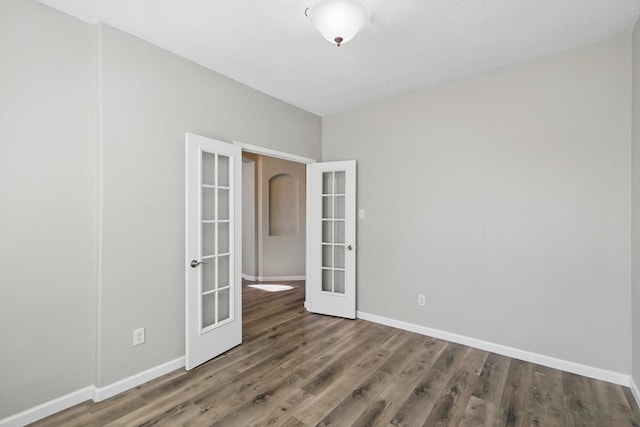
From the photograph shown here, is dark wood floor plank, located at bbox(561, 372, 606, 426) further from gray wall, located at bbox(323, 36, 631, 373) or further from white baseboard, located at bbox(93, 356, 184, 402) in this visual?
white baseboard, located at bbox(93, 356, 184, 402)

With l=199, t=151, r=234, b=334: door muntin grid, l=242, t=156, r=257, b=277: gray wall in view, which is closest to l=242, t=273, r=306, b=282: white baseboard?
l=242, t=156, r=257, b=277: gray wall

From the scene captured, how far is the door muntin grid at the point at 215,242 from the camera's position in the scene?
2756mm

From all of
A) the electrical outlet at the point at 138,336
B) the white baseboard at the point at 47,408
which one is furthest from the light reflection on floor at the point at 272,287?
the white baseboard at the point at 47,408

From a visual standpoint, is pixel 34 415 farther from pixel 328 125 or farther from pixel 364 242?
Answer: pixel 328 125

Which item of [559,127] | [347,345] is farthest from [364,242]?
[559,127]

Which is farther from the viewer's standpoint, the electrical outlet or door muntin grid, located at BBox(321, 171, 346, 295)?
door muntin grid, located at BBox(321, 171, 346, 295)

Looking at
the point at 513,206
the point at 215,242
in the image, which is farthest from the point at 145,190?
the point at 513,206

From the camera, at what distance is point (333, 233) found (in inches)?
160

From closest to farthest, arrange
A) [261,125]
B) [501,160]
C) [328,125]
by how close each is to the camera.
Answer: [501,160], [261,125], [328,125]

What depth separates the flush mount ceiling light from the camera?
1846mm

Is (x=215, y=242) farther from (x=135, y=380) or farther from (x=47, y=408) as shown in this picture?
(x=47, y=408)

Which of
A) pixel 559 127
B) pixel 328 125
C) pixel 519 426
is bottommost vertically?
pixel 519 426

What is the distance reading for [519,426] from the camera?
1.90 meters

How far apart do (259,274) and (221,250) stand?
3.15 m
